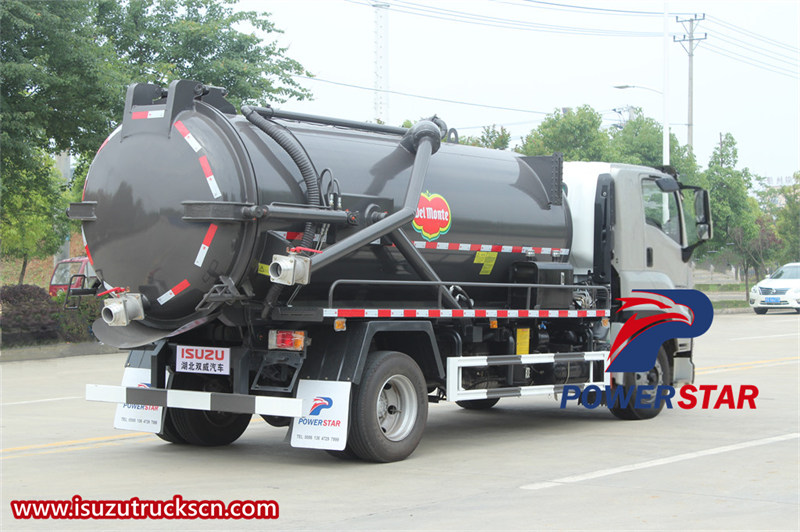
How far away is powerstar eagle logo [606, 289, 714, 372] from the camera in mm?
12156

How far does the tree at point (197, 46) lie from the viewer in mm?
24938

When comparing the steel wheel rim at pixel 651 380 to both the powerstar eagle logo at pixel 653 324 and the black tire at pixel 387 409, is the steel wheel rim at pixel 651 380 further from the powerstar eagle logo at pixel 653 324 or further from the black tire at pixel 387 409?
the black tire at pixel 387 409

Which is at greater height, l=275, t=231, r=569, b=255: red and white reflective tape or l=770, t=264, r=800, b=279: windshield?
l=770, t=264, r=800, b=279: windshield

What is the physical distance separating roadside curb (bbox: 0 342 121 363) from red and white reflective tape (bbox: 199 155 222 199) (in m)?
12.0

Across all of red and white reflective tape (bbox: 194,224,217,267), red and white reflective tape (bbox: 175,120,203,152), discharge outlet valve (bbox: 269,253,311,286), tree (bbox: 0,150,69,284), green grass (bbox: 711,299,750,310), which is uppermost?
tree (bbox: 0,150,69,284)

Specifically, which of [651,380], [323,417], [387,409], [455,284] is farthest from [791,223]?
[323,417]

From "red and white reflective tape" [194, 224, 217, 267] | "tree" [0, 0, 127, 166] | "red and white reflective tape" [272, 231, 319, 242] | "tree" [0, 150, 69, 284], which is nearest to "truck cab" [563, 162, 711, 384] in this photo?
"red and white reflective tape" [272, 231, 319, 242]

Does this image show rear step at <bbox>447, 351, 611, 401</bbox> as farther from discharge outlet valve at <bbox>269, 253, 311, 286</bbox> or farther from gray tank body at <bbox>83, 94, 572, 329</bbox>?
discharge outlet valve at <bbox>269, 253, 311, 286</bbox>

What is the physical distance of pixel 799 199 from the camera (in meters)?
51.6

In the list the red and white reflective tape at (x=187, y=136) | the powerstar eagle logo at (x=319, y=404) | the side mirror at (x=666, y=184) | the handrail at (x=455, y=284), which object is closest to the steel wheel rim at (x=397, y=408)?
the powerstar eagle logo at (x=319, y=404)

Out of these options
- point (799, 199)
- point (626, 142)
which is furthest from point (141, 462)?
point (799, 199)

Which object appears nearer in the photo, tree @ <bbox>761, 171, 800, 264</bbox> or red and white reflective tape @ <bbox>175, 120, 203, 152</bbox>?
red and white reflective tape @ <bbox>175, 120, 203, 152</bbox>

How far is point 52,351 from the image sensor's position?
810 inches

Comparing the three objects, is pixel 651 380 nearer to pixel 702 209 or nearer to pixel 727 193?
pixel 702 209
